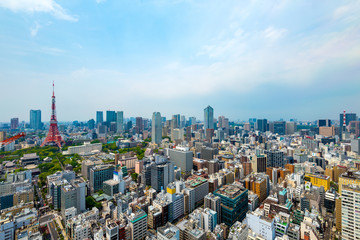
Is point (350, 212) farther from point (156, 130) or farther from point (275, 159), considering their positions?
point (156, 130)

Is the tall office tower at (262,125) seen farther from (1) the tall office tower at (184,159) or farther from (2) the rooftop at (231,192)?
(2) the rooftop at (231,192)

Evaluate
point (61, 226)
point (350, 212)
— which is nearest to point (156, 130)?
point (61, 226)

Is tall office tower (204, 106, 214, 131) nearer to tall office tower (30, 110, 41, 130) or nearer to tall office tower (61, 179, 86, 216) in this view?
tall office tower (61, 179, 86, 216)

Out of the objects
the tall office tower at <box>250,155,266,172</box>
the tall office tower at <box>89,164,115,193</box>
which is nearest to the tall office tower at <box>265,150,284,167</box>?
the tall office tower at <box>250,155,266,172</box>

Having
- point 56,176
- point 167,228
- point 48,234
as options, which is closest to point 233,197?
point 167,228

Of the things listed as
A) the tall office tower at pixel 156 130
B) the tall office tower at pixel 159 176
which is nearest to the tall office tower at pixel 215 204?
the tall office tower at pixel 159 176

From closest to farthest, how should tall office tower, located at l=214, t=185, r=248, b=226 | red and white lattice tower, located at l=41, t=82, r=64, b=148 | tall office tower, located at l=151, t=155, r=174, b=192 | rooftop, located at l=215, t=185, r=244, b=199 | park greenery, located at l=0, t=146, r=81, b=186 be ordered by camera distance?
tall office tower, located at l=214, t=185, r=248, b=226
rooftop, located at l=215, t=185, r=244, b=199
tall office tower, located at l=151, t=155, r=174, b=192
park greenery, located at l=0, t=146, r=81, b=186
red and white lattice tower, located at l=41, t=82, r=64, b=148

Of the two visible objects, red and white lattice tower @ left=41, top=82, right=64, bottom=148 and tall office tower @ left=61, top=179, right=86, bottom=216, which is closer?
tall office tower @ left=61, top=179, right=86, bottom=216

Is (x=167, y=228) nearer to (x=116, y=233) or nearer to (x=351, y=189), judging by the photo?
(x=116, y=233)

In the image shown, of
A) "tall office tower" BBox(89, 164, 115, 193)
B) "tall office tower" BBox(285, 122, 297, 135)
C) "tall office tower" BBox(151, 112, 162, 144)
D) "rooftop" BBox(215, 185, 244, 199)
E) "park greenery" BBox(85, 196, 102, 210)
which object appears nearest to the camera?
"rooftop" BBox(215, 185, 244, 199)
